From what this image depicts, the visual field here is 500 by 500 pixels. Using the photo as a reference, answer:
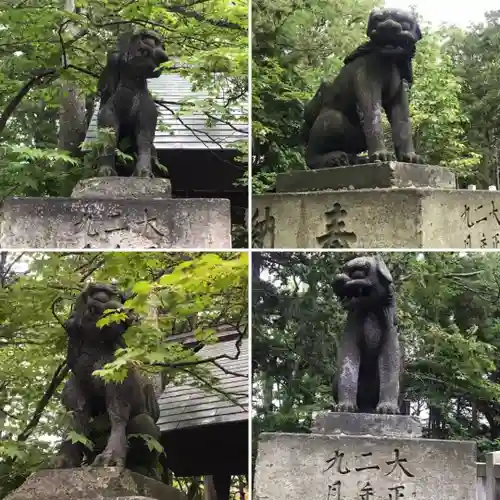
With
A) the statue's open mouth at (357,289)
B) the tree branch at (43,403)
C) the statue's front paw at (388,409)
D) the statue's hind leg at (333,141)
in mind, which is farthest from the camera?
the tree branch at (43,403)

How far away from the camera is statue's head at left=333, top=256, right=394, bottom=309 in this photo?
15.0 ft

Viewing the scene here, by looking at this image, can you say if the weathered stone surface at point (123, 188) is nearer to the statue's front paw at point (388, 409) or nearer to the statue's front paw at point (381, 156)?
the statue's front paw at point (381, 156)

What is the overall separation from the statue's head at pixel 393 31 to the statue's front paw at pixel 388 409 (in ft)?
Answer: 8.17

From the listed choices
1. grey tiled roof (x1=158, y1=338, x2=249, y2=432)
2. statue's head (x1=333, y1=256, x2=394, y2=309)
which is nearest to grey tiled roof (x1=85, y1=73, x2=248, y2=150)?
grey tiled roof (x1=158, y1=338, x2=249, y2=432)

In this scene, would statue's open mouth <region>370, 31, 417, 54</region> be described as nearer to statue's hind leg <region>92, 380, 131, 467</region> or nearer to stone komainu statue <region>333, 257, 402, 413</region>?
stone komainu statue <region>333, 257, 402, 413</region>

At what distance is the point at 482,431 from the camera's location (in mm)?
11453

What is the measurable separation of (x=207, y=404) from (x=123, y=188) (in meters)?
3.56

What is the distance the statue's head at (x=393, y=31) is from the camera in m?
4.66

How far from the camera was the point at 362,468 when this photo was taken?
4254 millimetres

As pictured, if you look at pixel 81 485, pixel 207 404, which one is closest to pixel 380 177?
pixel 81 485

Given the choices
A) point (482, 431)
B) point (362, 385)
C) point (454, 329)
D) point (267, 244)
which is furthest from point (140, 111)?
point (482, 431)

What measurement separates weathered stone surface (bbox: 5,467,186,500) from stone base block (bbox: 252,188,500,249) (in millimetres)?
2051

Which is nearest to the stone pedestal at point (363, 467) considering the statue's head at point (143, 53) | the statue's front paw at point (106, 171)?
the statue's front paw at point (106, 171)

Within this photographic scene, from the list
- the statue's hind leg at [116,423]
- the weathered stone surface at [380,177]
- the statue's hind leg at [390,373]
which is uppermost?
the weathered stone surface at [380,177]
